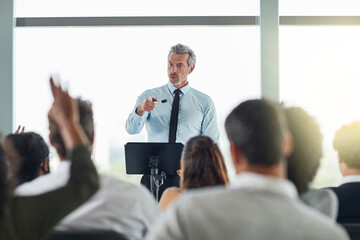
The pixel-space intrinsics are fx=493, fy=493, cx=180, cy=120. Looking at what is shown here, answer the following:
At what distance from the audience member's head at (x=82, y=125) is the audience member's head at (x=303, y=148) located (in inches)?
27.8

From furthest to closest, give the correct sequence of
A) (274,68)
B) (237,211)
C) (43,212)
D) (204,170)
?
(274,68)
(204,170)
(43,212)
(237,211)

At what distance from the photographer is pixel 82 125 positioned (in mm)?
1769

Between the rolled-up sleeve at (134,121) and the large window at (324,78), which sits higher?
the large window at (324,78)

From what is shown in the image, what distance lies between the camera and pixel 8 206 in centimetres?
136

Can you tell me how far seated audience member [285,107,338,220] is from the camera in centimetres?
172

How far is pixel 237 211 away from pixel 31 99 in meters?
4.86

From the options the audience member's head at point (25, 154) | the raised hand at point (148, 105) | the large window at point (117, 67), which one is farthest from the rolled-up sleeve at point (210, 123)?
the audience member's head at point (25, 154)

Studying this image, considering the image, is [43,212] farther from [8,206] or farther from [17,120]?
[17,120]

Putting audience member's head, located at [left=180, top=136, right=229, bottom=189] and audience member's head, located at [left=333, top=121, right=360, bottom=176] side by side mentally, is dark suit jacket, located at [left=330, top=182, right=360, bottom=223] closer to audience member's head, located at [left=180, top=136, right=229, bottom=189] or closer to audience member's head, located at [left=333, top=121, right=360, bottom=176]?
audience member's head, located at [left=333, top=121, right=360, bottom=176]

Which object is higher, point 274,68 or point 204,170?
point 274,68

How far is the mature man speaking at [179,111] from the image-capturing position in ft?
14.5

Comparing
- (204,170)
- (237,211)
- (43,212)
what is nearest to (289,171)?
(204,170)
